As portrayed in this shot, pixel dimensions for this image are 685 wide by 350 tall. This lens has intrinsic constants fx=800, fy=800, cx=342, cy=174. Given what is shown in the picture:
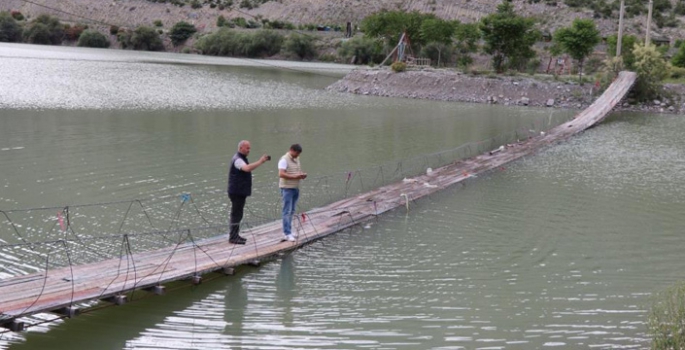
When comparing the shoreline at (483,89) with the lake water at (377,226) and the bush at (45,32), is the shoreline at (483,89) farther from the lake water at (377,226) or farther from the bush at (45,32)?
the bush at (45,32)

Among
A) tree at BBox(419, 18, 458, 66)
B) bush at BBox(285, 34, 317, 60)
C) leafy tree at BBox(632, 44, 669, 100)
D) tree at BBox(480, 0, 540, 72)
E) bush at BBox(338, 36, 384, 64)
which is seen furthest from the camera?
bush at BBox(285, 34, 317, 60)

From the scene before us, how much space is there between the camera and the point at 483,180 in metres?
22.6

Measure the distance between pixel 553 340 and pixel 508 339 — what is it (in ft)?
1.98

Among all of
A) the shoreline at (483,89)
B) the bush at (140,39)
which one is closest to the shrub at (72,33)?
the bush at (140,39)

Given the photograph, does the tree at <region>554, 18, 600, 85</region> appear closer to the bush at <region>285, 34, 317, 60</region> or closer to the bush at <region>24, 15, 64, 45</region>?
the bush at <region>285, 34, 317, 60</region>

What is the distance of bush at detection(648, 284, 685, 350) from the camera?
31.1 ft

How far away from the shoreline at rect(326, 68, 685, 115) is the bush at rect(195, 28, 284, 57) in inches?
1546

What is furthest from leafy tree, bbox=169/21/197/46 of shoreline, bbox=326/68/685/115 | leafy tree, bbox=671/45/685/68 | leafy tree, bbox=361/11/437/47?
leafy tree, bbox=671/45/685/68

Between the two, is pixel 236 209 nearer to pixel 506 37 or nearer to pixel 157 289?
pixel 157 289

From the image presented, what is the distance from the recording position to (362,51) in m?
88.1

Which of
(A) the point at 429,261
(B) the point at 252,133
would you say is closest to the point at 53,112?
(B) the point at 252,133

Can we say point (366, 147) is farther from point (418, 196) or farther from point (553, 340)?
point (553, 340)

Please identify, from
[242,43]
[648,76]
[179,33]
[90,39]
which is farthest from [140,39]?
[648,76]

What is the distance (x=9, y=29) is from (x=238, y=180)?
104 meters
